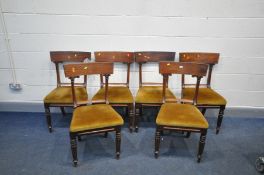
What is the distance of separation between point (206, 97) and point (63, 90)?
1.55m

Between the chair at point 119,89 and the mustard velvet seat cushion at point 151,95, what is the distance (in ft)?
0.34

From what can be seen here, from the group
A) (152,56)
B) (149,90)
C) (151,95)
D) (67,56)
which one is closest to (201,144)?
(151,95)

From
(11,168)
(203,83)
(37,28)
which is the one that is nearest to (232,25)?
(203,83)

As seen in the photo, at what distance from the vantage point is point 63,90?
241 cm

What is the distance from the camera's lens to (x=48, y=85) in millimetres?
2701

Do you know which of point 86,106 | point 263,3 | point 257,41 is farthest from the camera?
point 257,41

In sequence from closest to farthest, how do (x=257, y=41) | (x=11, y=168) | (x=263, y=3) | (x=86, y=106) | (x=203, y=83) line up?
(x=11, y=168)
(x=86, y=106)
(x=263, y=3)
(x=257, y=41)
(x=203, y=83)

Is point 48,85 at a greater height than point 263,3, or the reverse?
point 263,3

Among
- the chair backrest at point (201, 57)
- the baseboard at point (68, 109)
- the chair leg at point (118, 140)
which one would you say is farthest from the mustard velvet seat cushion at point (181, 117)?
the baseboard at point (68, 109)

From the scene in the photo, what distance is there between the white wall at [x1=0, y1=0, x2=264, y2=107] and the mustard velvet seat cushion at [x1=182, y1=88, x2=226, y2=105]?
360mm

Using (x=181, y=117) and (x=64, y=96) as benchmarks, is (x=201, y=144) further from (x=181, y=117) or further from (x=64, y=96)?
(x=64, y=96)

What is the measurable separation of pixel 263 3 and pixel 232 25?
37 centimetres

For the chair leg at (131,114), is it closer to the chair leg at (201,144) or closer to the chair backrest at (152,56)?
the chair backrest at (152,56)

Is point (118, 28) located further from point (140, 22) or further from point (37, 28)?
point (37, 28)
